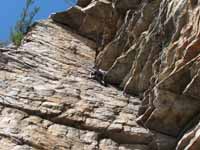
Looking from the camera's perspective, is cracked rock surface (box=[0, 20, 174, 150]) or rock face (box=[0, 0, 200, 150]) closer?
cracked rock surface (box=[0, 20, 174, 150])

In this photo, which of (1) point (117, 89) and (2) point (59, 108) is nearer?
(2) point (59, 108)

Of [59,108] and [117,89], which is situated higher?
[117,89]

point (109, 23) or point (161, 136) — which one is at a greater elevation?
point (109, 23)

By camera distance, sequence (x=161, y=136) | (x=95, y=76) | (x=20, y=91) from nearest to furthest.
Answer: (x=161, y=136), (x=20, y=91), (x=95, y=76)

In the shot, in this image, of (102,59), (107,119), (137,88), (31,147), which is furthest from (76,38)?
(31,147)

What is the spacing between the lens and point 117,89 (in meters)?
14.5

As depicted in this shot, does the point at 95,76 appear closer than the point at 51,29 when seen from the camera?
Yes

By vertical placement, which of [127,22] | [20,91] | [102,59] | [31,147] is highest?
[127,22]

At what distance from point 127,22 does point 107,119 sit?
4.78 meters

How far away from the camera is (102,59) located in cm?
1612

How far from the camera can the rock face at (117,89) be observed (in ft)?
37.6

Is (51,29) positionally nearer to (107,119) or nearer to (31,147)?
(107,119)

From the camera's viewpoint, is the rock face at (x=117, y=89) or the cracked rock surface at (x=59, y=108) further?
the rock face at (x=117, y=89)

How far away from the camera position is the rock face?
37.6ft
